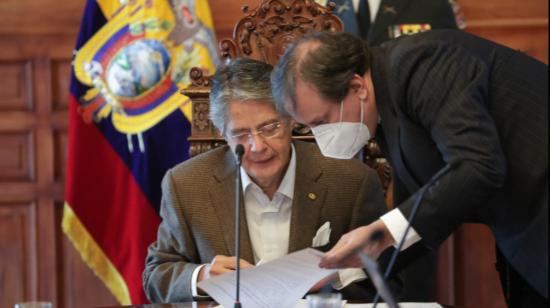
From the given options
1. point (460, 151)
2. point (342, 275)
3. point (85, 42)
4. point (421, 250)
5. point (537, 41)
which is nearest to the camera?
point (460, 151)

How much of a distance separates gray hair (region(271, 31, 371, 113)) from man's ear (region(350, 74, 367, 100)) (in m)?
0.01

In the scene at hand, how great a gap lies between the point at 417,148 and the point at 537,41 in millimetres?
2403

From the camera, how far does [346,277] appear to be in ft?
7.03

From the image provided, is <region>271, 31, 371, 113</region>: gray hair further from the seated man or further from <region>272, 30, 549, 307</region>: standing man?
the seated man

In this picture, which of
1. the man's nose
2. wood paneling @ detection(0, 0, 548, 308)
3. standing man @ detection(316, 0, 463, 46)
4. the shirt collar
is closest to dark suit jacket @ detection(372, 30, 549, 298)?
the man's nose

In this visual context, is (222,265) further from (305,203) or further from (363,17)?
(363,17)

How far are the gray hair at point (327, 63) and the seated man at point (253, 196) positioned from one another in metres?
0.62

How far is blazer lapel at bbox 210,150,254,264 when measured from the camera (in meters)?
2.27

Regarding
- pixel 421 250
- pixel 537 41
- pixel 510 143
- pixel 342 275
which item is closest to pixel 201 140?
pixel 342 275

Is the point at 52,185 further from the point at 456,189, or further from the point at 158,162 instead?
the point at 456,189

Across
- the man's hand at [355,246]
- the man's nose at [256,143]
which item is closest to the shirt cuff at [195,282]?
the man's nose at [256,143]

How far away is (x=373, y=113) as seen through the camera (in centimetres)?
169

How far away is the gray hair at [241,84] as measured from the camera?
88.8 inches

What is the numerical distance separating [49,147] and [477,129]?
2.78m
